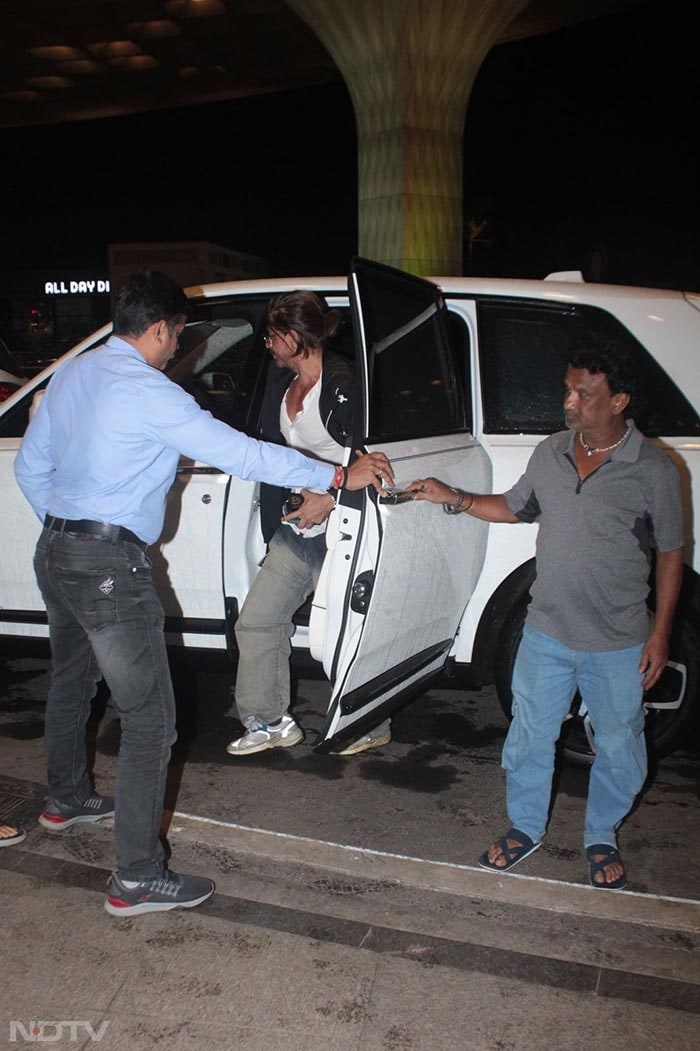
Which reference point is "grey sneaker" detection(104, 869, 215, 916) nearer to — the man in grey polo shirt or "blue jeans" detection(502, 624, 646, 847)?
the man in grey polo shirt

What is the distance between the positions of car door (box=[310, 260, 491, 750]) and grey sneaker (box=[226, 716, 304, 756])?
688 millimetres

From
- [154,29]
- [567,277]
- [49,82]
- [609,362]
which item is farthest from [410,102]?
[49,82]

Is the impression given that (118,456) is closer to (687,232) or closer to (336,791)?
(336,791)

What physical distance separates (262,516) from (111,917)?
1630mm

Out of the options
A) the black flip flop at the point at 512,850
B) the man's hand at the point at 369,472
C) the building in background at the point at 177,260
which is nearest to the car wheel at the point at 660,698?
the black flip flop at the point at 512,850

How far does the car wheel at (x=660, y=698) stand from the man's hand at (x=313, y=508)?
0.92m

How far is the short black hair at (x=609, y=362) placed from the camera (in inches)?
106

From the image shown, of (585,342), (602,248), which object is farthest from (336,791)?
(602,248)

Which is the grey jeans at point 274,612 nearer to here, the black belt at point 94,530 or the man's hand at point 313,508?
the man's hand at point 313,508

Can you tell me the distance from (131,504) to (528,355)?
1.90 meters

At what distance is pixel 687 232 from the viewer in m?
49.1

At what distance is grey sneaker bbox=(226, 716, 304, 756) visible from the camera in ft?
12.8

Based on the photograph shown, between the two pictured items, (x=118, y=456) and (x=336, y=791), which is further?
(x=336, y=791)

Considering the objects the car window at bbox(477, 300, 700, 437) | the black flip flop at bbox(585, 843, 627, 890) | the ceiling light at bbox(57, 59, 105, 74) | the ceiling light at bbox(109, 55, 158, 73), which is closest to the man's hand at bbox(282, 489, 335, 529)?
the car window at bbox(477, 300, 700, 437)
